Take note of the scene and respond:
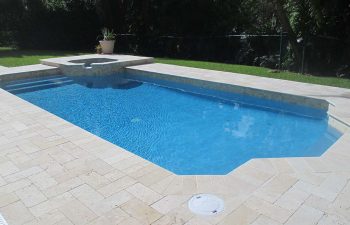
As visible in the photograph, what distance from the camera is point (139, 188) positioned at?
142 inches

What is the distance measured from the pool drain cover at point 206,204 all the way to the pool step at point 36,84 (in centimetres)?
813

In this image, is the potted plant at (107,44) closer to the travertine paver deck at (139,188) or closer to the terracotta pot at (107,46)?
the terracotta pot at (107,46)

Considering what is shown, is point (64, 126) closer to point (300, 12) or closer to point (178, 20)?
point (300, 12)

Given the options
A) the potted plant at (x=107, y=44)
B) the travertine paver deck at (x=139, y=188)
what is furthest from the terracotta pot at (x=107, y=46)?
the travertine paver deck at (x=139, y=188)

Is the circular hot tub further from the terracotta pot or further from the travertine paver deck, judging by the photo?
the travertine paver deck

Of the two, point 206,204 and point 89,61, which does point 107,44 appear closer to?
point 89,61

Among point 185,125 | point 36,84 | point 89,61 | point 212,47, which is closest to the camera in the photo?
point 185,125

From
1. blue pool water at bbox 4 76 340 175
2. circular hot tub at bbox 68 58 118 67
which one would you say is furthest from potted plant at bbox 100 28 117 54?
blue pool water at bbox 4 76 340 175

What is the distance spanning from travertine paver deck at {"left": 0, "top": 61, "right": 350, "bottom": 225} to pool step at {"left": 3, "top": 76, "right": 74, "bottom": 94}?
535 centimetres

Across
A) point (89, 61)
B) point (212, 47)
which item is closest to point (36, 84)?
point (89, 61)

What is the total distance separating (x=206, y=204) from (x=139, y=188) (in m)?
0.78

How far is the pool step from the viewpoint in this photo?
9.80m

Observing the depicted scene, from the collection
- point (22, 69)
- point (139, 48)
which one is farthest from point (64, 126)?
point (139, 48)

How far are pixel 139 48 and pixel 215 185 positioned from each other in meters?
14.4
